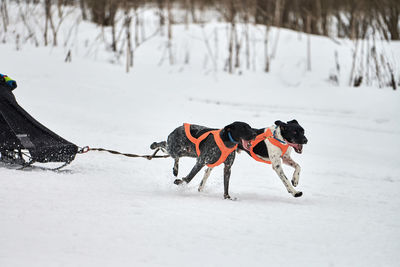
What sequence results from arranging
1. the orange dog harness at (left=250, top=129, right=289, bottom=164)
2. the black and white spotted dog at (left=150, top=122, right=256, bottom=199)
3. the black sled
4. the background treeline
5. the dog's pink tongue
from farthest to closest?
the background treeline < the black sled < the orange dog harness at (left=250, top=129, right=289, bottom=164) < the dog's pink tongue < the black and white spotted dog at (left=150, top=122, right=256, bottom=199)

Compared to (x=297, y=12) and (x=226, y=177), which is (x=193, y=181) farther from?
(x=297, y=12)

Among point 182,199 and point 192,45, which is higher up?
point 192,45

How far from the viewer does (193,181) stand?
5414mm

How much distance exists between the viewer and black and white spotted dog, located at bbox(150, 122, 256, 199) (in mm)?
4258

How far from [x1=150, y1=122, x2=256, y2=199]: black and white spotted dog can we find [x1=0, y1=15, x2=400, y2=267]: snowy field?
0.26 metres

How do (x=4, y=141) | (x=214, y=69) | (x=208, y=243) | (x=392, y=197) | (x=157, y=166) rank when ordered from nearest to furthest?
1. (x=208, y=243)
2. (x=4, y=141)
3. (x=392, y=197)
4. (x=157, y=166)
5. (x=214, y=69)

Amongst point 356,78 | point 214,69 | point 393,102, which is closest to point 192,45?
point 214,69

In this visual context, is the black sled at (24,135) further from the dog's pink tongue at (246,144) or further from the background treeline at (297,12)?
the background treeline at (297,12)

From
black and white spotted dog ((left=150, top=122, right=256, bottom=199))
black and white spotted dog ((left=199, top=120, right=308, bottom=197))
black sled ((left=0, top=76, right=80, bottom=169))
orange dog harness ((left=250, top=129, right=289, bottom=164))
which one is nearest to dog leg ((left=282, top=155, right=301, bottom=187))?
black and white spotted dog ((left=199, top=120, right=308, bottom=197))

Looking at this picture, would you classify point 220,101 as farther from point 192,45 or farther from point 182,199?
point 182,199

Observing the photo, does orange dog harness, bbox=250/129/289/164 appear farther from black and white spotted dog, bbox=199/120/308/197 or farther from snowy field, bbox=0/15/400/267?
snowy field, bbox=0/15/400/267

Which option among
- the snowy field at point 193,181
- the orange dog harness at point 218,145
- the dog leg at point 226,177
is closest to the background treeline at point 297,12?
the snowy field at point 193,181

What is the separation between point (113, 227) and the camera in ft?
11.1

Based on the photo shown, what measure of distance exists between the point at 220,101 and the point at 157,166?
4.50 metres
